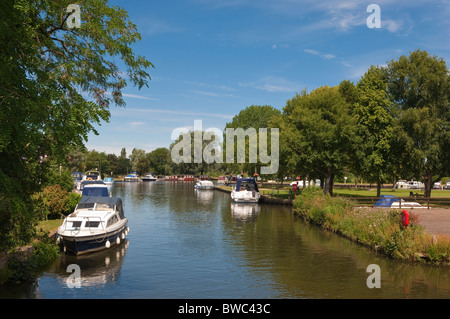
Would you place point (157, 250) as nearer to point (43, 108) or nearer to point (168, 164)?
point (43, 108)

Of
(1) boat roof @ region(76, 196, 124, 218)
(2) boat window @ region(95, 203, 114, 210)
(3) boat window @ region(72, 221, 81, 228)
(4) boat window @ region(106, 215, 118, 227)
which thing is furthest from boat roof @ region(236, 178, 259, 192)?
(3) boat window @ region(72, 221, 81, 228)

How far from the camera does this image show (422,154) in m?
43.4

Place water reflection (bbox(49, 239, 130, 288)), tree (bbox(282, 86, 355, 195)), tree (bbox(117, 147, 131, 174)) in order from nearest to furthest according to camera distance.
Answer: water reflection (bbox(49, 239, 130, 288)), tree (bbox(282, 86, 355, 195)), tree (bbox(117, 147, 131, 174))

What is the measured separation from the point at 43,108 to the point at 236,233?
2326cm

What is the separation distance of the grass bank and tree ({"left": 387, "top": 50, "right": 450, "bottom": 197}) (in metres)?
14.6

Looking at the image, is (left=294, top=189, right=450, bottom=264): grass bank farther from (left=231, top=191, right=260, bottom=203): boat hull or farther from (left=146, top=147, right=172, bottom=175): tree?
(left=146, top=147, right=172, bottom=175): tree

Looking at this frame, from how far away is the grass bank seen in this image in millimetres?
21516

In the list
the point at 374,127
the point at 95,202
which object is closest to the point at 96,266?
the point at 95,202

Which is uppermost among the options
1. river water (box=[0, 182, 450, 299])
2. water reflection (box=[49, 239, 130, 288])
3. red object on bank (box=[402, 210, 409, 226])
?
red object on bank (box=[402, 210, 409, 226])

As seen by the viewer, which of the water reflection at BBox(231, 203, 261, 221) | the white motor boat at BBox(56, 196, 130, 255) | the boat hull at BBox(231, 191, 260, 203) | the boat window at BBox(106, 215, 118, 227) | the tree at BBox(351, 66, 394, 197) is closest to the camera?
the white motor boat at BBox(56, 196, 130, 255)

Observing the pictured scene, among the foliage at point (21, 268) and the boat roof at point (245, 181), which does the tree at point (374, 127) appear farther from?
the foliage at point (21, 268)
